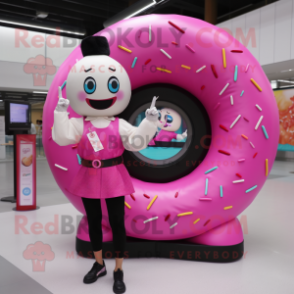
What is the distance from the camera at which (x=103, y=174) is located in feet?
5.41

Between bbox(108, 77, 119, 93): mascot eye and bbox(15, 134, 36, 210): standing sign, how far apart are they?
2069mm

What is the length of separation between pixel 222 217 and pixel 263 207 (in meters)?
1.58

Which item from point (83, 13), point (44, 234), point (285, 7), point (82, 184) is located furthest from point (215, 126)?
point (83, 13)

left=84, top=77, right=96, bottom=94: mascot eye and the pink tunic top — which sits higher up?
left=84, top=77, right=96, bottom=94: mascot eye

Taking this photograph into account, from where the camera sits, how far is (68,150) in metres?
2.05

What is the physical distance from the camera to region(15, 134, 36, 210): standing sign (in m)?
3.29

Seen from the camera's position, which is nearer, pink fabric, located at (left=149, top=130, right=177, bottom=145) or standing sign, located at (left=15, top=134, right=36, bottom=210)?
standing sign, located at (left=15, top=134, right=36, bottom=210)

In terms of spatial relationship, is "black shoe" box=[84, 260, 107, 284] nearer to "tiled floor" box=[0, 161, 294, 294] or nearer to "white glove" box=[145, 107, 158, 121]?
"tiled floor" box=[0, 161, 294, 294]

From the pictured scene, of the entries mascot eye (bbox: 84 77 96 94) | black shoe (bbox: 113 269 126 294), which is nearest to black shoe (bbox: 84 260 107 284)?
black shoe (bbox: 113 269 126 294)

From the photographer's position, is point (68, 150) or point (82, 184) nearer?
point (82, 184)

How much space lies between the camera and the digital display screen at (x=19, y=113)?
3.56 meters

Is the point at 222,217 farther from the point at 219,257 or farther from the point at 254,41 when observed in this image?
the point at 254,41

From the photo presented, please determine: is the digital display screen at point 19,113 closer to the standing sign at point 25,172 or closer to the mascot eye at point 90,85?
the standing sign at point 25,172

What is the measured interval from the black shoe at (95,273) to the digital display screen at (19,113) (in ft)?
7.64
